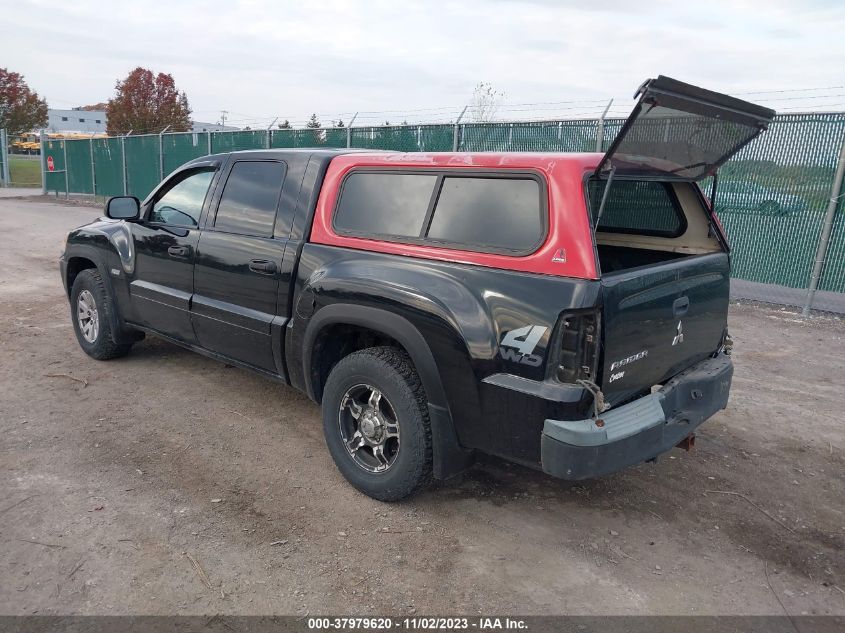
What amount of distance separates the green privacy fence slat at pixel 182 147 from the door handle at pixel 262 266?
14.0 m

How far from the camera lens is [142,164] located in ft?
63.8

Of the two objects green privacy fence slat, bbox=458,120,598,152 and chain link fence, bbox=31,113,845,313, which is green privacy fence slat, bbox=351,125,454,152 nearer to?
green privacy fence slat, bbox=458,120,598,152

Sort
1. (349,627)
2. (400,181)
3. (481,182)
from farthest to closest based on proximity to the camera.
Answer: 1. (400,181)
2. (481,182)
3. (349,627)

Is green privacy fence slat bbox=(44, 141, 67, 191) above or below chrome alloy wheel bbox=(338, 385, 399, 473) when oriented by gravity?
above

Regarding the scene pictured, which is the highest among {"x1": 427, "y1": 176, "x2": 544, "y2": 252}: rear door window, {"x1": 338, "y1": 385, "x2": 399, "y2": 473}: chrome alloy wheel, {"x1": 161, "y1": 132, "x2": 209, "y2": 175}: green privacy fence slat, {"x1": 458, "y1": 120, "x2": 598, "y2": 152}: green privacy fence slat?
{"x1": 458, "y1": 120, "x2": 598, "y2": 152}: green privacy fence slat

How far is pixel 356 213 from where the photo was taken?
3664 mm

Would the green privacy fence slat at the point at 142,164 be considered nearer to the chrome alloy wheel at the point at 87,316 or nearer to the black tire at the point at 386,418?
the chrome alloy wheel at the point at 87,316

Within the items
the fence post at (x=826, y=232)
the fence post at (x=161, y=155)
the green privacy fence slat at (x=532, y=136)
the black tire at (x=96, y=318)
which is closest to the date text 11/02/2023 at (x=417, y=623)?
the black tire at (x=96, y=318)

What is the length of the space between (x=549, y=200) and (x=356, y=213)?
1.23 meters

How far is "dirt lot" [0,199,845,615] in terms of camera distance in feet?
9.07

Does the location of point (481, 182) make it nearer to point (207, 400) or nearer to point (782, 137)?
point (207, 400)

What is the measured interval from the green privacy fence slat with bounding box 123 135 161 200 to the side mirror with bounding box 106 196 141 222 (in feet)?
48.0

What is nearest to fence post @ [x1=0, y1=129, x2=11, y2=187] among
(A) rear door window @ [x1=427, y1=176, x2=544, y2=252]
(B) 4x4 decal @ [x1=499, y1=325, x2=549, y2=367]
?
(A) rear door window @ [x1=427, y1=176, x2=544, y2=252]

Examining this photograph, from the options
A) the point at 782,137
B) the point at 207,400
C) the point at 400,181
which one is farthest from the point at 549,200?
the point at 782,137
